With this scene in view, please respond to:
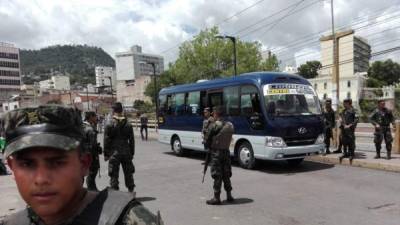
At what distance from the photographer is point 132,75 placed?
127 m

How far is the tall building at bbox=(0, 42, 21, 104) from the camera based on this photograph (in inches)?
5157

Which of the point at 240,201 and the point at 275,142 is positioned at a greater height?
the point at 275,142

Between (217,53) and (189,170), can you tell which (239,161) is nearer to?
(189,170)

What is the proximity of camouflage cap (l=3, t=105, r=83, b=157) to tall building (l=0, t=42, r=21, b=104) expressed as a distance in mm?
138299

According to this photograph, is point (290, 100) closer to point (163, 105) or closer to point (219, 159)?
point (219, 159)

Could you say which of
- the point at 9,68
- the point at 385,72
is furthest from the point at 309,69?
the point at 9,68

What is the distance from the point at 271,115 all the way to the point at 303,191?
3182 millimetres

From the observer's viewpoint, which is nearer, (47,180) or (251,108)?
(47,180)

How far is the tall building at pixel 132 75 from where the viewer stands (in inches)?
4624

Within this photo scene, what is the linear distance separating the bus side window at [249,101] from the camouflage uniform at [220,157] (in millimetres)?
3924

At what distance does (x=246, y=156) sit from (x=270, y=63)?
152 ft

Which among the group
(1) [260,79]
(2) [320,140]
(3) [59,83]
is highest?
(3) [59,83]

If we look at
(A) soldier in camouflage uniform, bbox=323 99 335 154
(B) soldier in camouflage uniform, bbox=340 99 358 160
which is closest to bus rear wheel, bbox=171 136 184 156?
(A) soldier in camouflage uniform, bbox=323 99 335 154

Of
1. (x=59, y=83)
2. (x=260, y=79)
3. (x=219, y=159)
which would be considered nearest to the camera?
(x=219, y=159)
